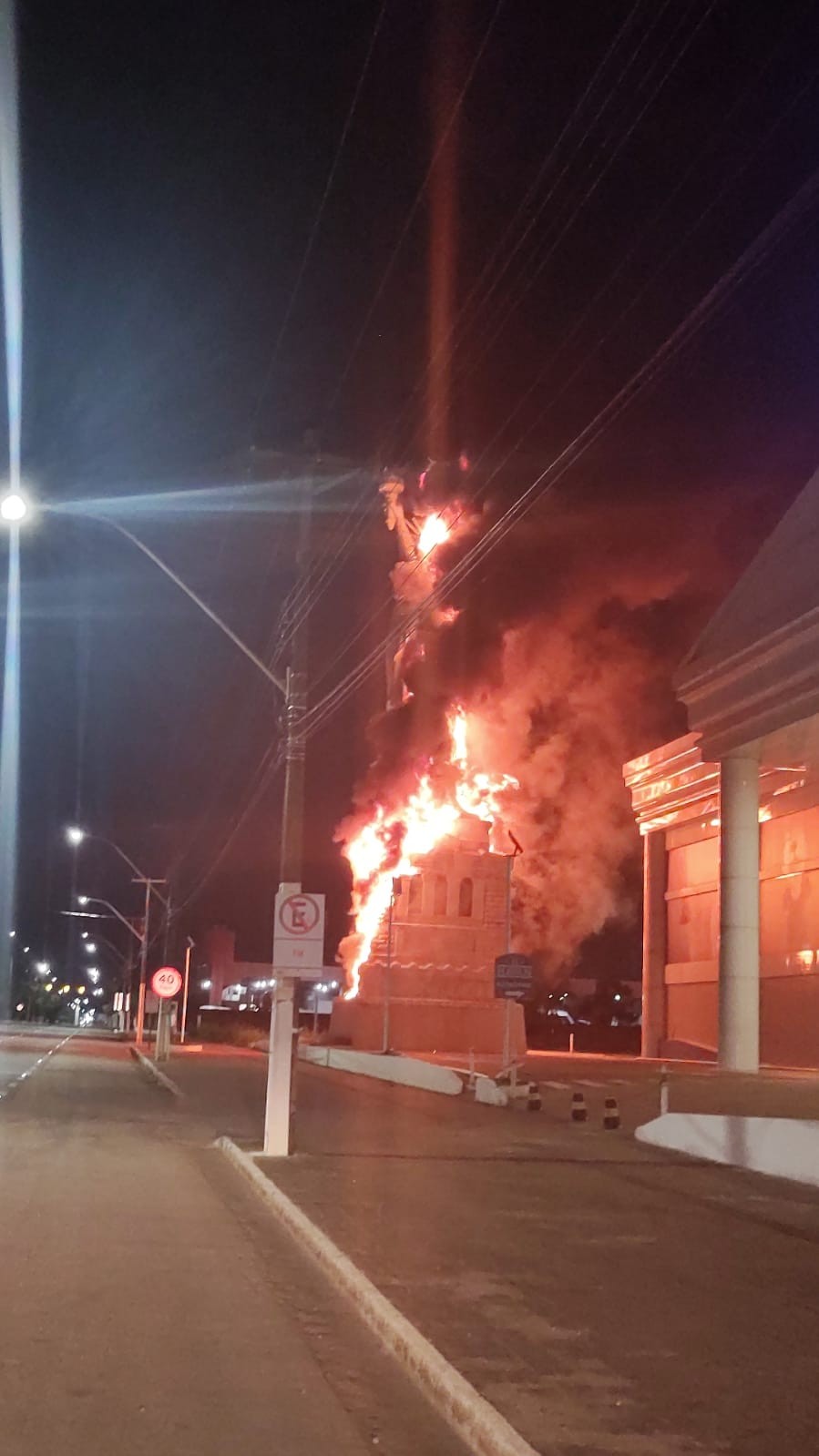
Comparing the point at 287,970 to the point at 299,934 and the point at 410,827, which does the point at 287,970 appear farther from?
the point at 410,827

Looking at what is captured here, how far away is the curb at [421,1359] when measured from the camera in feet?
19.8

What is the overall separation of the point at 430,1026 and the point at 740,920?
13.7 meters

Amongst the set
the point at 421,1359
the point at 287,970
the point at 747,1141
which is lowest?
the point at 747,1141

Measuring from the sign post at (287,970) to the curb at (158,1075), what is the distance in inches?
445

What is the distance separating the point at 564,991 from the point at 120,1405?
276ft

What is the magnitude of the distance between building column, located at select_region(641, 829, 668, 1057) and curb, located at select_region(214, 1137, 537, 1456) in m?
41.2

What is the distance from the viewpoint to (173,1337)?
7859 mm

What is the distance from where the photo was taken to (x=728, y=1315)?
8531 mm

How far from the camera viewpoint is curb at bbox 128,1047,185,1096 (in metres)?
28.0

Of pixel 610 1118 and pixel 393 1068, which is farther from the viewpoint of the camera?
pixel 393 1068

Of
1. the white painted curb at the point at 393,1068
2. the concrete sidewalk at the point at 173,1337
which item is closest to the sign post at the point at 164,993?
the white painted curb at the point at 393,1068

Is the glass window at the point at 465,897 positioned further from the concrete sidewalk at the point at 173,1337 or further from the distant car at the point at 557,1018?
the concrete sidewalk at the point at 173,1337

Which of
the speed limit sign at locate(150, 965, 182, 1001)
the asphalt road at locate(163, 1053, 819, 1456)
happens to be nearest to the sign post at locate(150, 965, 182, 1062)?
the speed limit sign at locate(150, 965, 182, 1001)

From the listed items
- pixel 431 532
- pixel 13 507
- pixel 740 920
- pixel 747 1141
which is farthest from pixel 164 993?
pixel 13 507
